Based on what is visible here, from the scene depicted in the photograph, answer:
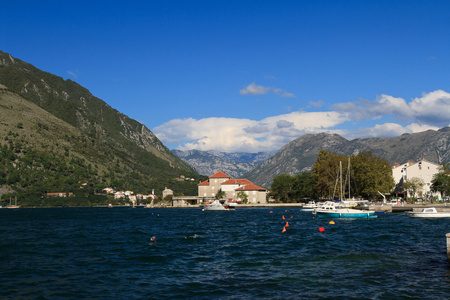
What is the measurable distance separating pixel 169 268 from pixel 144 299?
7648 millimetres

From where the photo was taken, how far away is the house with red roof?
176 m

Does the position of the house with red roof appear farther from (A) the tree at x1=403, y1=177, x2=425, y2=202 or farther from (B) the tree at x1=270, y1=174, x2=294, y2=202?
(A) the tree at x1=403, y1=177, x2=425, y2=202

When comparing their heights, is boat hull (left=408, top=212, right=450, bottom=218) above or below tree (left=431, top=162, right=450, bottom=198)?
below

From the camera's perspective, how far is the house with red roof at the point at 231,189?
578 ft

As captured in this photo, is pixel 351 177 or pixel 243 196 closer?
pixel 351 177

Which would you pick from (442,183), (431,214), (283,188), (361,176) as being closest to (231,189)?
(283,188)

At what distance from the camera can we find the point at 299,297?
57.1 ft

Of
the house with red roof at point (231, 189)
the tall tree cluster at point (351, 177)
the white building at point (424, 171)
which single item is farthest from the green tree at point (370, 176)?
the house with red roof at point (231, 189)

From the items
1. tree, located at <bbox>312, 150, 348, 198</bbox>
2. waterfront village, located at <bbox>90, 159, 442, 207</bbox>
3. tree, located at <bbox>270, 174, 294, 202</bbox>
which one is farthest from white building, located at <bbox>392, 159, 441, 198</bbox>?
tree, located at <bbox>270, 174, 294, 202</bbox>

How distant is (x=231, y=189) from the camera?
184000 millimetres

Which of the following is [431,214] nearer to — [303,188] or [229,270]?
[229,270]

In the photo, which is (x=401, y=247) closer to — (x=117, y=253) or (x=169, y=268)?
(x=169, y=268)

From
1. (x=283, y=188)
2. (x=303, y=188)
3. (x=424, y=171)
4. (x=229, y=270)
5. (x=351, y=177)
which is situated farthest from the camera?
(x=283, y=188)

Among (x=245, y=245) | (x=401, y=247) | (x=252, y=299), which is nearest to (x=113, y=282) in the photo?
(x=252, y=299)
